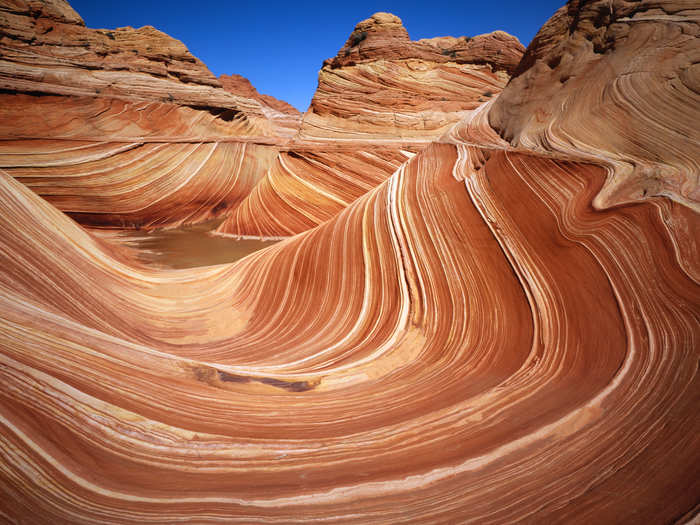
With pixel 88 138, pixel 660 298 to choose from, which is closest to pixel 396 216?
pixel 660 298

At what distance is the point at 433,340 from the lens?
6.39 feet

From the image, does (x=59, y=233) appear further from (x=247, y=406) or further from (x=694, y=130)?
(x=694, y=130)

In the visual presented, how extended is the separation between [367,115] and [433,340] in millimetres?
6258

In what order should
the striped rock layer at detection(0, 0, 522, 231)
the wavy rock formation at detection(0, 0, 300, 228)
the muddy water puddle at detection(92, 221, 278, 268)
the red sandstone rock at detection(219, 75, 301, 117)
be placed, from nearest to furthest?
the muddy water puddle at detection(92, 221, 278, 268) → the striped rock layer at detection(0, 0, 522, 231) → the wavy rock formation at detection(0, 0, 300, 228) → the red sandstone rock at detection(219, 75, 301, 117)

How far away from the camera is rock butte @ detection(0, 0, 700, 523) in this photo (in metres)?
0.94

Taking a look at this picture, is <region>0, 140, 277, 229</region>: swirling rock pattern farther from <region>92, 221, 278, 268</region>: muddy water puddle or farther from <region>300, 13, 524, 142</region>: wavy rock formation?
<region>300, 13, 524, 142</region>: wavy rock formation

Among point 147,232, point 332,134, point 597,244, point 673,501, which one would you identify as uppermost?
point 332,134

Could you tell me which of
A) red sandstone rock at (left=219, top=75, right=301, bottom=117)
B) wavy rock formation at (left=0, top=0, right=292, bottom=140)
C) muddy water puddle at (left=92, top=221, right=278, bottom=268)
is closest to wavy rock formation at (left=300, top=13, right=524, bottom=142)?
muddy water puddle at (left=92, top=221, right=278, bottom=268)

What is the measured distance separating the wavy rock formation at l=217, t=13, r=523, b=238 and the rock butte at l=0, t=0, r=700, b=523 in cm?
287

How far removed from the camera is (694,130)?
5.94ft

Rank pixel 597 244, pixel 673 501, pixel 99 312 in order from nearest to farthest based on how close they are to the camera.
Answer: pixel 673 501 → pixel 597 244 → pixel 99 312

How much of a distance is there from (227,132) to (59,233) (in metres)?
7.38

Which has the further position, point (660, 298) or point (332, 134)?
point (332, 134)

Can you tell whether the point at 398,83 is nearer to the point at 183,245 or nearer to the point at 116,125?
the point at 183,245
